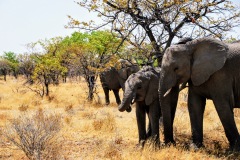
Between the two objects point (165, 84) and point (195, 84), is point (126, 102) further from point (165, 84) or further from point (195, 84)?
point (195, 84)

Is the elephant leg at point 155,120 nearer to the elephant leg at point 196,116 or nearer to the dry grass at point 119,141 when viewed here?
the dry grass at point 119,141

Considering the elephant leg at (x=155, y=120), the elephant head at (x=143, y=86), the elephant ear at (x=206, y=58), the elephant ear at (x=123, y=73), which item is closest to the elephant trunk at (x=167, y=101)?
the elephant leg at (x=155, y=120)

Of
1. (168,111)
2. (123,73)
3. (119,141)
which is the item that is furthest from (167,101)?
(123,73)

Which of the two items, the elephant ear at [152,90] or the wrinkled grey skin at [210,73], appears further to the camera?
the elephant ear at [152,90]

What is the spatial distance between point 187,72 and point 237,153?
5.85 feet

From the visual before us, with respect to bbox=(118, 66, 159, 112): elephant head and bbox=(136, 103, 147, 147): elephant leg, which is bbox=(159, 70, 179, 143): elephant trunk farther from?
bbox=(136, 103, 147, 147): elephant leg

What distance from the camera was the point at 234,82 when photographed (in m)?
5.87

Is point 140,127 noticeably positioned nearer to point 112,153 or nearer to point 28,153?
point 112,153

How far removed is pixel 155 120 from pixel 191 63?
1361 mm

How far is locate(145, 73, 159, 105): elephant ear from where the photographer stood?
616 centimetres

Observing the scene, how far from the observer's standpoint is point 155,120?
6.17 meters

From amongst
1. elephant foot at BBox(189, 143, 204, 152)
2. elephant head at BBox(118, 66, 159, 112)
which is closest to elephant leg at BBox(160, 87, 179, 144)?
elephant head at BBox(118, 66, 159, 112)

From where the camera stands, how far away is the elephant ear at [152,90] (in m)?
6.16

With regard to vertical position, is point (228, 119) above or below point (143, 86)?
below
